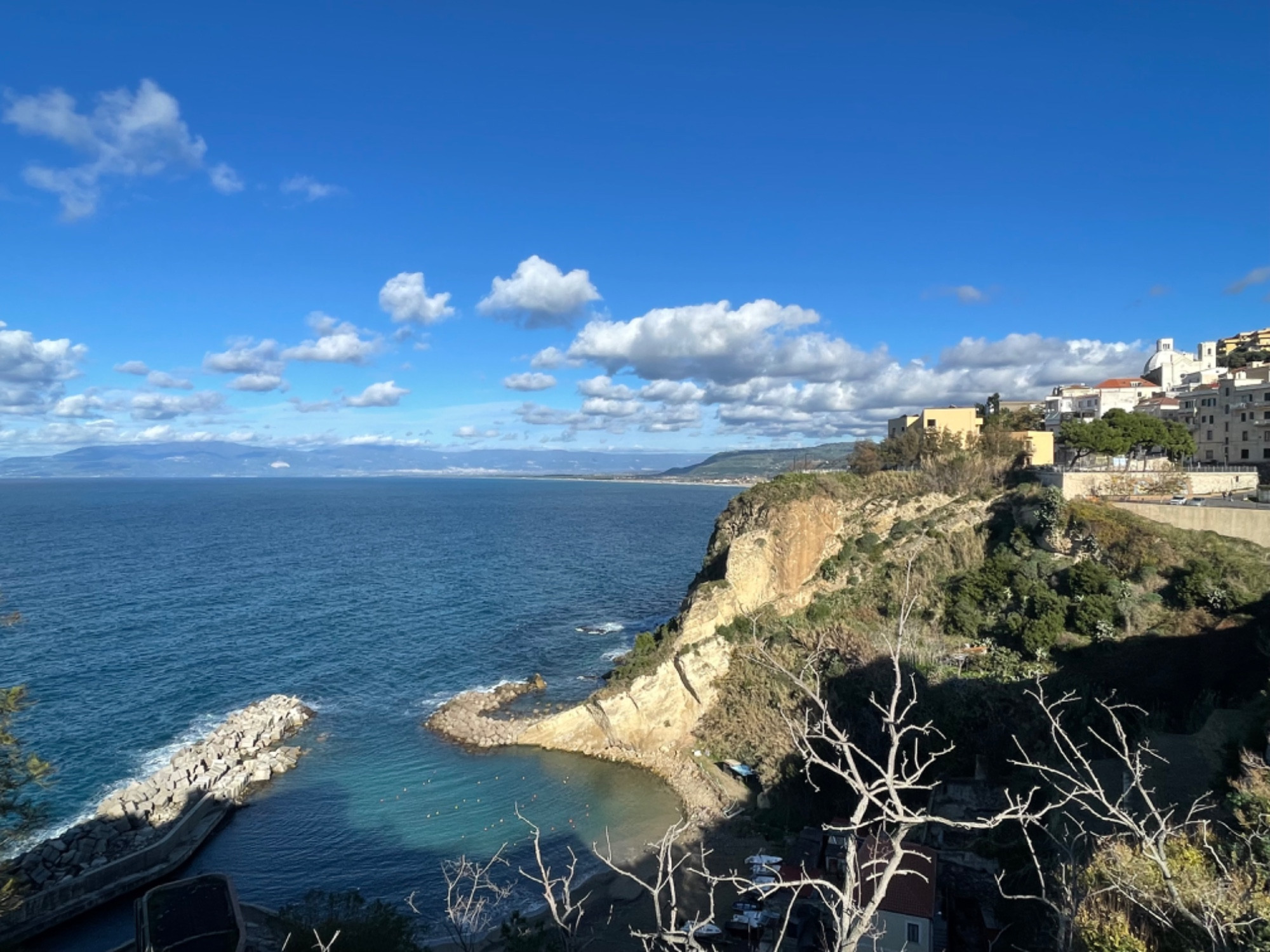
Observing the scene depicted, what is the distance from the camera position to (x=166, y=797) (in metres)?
25.5

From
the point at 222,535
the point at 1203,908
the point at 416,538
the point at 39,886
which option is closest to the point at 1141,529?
the point at 1203,908

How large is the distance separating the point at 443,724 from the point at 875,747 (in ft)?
62.5

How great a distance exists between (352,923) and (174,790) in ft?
45.4

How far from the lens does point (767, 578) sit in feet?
119

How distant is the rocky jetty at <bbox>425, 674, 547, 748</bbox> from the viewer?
3133 centimetres

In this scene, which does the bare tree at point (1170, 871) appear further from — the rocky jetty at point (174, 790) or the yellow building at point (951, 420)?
the yellow building at point (951, 420)

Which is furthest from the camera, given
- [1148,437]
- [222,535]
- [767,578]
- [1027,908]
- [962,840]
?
[222,535]

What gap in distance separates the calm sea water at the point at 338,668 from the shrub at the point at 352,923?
3422 mm

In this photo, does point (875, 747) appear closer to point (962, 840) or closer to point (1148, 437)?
point (962, 840)

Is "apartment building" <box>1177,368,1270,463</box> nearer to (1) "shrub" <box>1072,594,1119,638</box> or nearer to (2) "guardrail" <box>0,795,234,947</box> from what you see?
(1) "shrub" <box>1072,594,1119,638</box>

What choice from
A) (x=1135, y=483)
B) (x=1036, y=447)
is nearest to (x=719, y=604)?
(x=1135, y=483)

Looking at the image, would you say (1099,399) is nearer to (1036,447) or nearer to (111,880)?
(1036,447)

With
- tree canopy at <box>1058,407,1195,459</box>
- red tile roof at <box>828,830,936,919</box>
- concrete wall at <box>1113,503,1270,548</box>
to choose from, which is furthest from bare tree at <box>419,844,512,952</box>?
tree canopy at <box>1058,407,1195,459</box>

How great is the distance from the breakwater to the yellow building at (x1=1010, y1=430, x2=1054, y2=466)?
41.7 m
